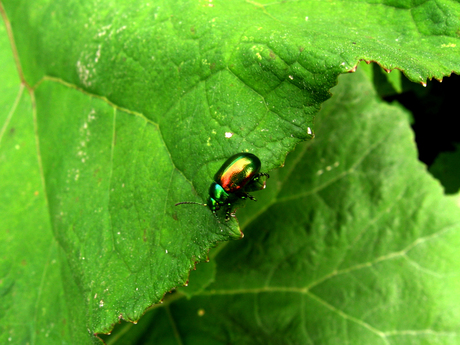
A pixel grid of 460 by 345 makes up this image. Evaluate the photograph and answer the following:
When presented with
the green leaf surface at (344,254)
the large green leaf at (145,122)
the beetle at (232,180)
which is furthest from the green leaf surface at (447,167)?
the beetle at (232,180)

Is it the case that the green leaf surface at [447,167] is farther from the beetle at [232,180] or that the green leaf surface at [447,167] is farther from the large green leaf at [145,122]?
the beetle at [232,180]

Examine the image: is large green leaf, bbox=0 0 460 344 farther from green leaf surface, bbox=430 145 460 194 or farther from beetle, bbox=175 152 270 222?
green leaf surface, bbox=430 145 460 194

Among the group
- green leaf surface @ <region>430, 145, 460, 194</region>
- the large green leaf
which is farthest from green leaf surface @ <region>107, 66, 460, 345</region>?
the large green leaf

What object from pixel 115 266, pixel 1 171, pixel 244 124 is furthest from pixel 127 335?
pixel 244 124

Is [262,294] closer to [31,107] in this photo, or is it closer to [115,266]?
[115,266]

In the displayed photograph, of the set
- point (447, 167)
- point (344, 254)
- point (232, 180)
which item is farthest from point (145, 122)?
point (447, 167)

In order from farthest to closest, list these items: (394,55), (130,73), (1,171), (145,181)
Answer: (1,171) < (130,73) < (145,181) < (394,55)

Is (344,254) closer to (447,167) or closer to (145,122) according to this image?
(447,167)
